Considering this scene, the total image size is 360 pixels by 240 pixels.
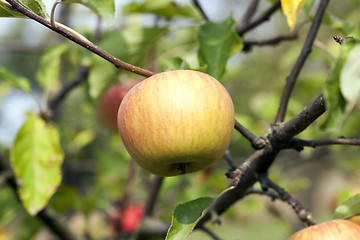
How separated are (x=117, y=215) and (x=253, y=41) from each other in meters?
0.98

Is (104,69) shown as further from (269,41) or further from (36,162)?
(269,41)

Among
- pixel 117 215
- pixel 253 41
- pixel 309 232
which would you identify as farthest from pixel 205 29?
pixel 117 215

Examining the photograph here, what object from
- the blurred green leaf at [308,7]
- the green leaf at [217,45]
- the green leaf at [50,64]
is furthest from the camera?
the green leaf at [50,64]

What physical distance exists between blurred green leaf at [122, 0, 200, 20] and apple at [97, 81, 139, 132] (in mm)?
439

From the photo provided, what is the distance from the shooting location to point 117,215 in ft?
5.48

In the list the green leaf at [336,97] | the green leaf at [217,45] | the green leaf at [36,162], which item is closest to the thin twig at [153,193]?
the green leaf at [36,162]

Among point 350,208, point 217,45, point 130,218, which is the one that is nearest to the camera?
point 350,208

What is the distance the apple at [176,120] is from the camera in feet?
1.66

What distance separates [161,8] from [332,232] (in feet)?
2.60

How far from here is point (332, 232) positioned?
1.77 feet

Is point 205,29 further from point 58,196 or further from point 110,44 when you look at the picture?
point 58,196

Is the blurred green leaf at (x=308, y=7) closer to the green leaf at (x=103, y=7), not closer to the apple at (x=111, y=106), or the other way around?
the green leaf at (x=103, y=7)

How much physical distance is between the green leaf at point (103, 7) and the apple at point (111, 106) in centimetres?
98

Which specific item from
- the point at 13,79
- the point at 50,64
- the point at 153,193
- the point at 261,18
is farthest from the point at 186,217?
the point at 50,64
